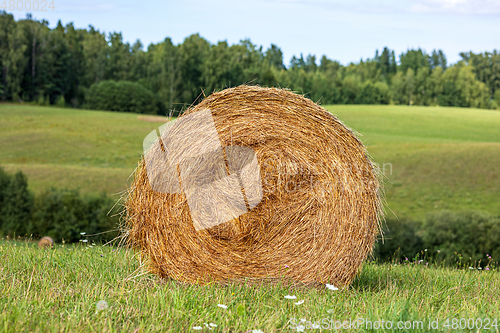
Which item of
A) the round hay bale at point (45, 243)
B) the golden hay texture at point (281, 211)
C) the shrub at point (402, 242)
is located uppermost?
the golden hay texture at point (281, 211)

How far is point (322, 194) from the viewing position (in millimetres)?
4160

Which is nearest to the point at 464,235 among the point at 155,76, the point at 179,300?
the point at 179,300

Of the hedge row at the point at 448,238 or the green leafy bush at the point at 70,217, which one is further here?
the green leafy bush at the point at 70,217

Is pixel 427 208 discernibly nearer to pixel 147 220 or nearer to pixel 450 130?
pixel 147 220

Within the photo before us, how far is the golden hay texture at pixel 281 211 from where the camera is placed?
414 cm

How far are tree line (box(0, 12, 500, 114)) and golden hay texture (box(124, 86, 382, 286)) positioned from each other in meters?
37.1

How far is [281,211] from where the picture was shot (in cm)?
420

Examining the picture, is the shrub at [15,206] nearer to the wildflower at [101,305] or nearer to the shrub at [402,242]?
the shrub at [402,242]

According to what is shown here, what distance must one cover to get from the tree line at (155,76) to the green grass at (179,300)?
37.4 metres

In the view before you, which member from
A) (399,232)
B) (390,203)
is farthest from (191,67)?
(399,232)

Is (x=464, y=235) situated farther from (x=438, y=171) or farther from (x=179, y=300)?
(x=438, y=171)

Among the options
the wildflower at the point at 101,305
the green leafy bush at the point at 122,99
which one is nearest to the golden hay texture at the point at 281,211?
the wildflower at the point at 101,305

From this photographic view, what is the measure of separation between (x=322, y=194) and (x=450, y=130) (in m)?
41.6

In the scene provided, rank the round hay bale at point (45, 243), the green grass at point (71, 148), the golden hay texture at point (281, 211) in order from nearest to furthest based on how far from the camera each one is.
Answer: the golden hay texture at point (281, 211) → the round hay bale at point (45, 243) → the green grass at point (71, 148)
